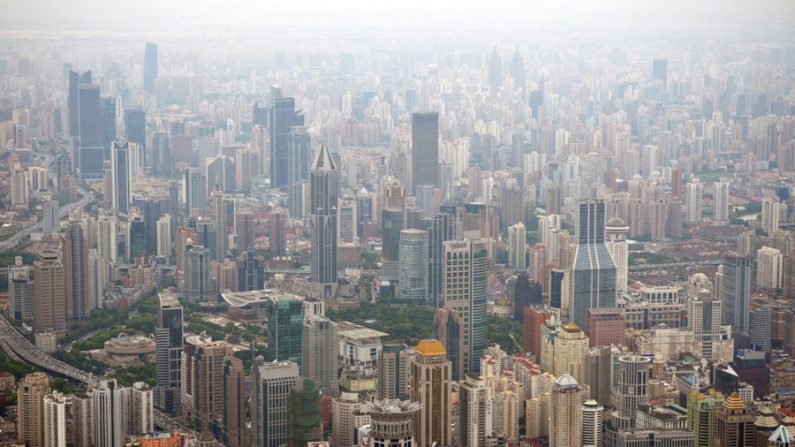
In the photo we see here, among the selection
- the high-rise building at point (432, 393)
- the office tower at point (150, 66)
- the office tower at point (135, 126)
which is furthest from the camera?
the office tower at point (135, 126)

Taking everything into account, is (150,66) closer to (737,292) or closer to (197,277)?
(197,277)

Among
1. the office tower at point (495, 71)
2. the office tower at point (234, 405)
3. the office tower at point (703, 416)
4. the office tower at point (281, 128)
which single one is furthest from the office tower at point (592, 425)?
the office tower at point (281, 128)

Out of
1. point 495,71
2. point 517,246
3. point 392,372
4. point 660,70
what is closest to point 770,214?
point 660,70

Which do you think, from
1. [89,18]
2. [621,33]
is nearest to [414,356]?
[89,18]

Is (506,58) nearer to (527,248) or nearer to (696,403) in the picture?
(527,248)

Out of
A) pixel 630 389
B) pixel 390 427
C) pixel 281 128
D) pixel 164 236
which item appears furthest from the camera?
pixel 281 128

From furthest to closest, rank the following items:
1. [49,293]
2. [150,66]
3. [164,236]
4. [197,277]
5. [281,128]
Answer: [281,128]
[150,66]
[164,236]
[197,277]
[49,293]

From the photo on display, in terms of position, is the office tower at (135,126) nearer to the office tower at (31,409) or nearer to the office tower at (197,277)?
the office tower at (197,277)
